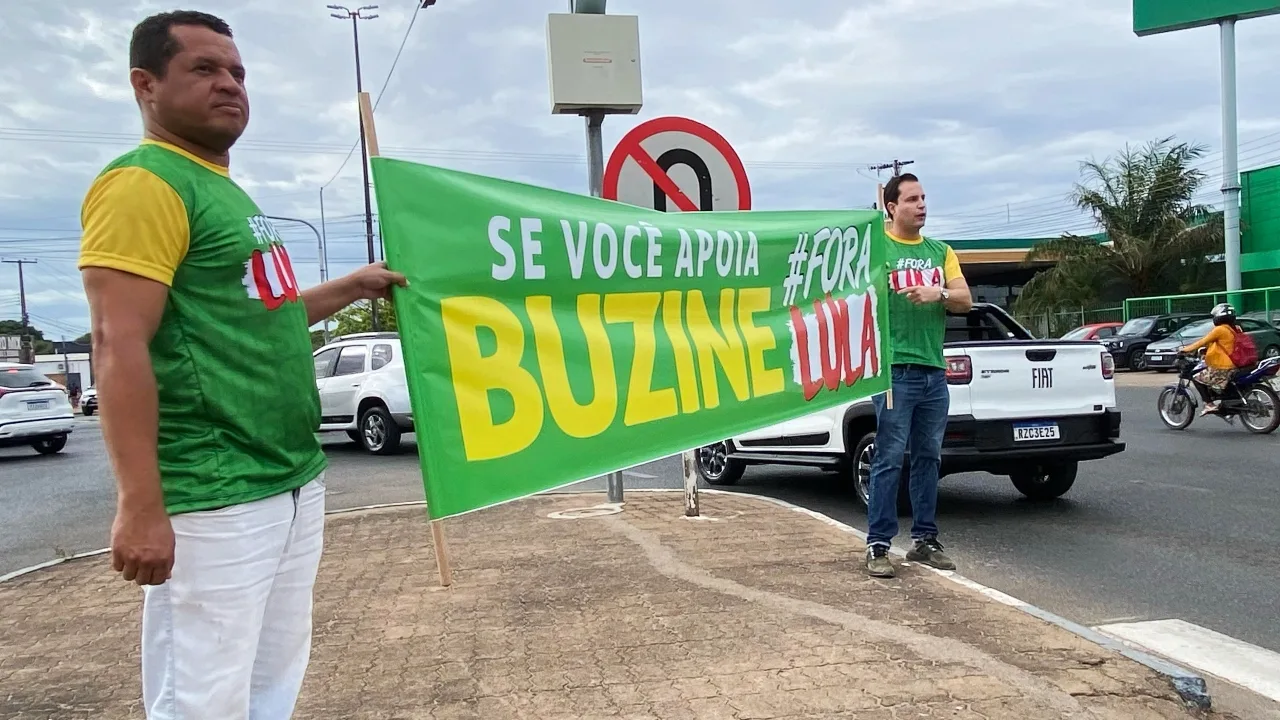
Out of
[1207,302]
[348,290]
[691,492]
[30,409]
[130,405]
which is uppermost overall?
[348,290]

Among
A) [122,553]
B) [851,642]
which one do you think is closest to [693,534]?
[851,642]

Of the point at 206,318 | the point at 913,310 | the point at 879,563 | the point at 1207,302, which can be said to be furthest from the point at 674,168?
the point at 1207,302

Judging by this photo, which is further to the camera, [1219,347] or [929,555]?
[1219,347]

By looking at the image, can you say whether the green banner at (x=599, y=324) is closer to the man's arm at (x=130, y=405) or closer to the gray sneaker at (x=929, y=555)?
the gray sneaker at (x=929, y=555)

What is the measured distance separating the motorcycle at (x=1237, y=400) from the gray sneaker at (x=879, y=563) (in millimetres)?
9433

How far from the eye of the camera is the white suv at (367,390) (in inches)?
540

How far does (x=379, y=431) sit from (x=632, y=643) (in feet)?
35.0

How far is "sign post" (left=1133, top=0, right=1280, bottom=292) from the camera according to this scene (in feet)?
96.2

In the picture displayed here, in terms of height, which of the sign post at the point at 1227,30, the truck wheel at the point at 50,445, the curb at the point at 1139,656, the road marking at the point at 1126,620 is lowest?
the truck wheel at the point at 50,445

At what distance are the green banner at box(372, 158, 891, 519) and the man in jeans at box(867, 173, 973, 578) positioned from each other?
12 centimetres

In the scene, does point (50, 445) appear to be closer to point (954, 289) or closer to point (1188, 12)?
point (954, 289)

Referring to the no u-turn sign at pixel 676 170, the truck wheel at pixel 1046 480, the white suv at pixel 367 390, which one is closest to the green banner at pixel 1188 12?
the white suv at pixel 367 390

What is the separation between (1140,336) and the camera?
25.7m

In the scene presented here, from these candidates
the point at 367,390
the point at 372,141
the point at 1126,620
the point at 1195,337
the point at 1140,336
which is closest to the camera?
the point at 372,141
